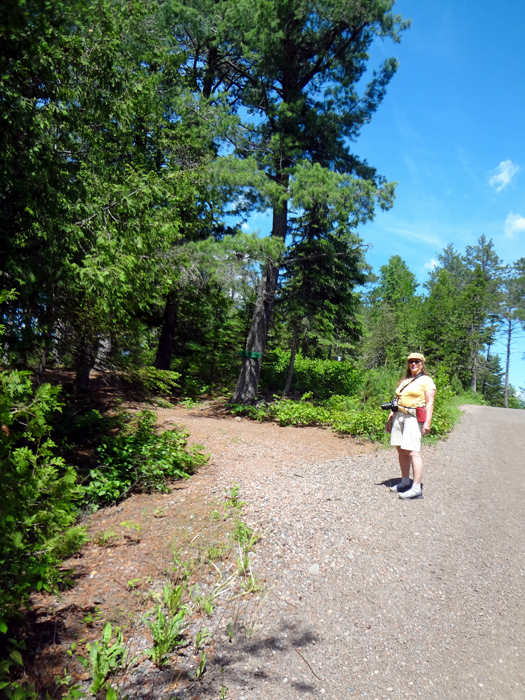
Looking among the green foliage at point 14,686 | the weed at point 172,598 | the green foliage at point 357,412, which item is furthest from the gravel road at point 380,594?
the green foliage at point 357,412

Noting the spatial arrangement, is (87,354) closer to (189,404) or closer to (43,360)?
(43,360)

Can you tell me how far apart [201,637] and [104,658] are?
549mm

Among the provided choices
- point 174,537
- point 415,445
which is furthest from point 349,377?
point 174,537

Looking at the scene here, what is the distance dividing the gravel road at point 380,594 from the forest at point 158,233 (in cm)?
138

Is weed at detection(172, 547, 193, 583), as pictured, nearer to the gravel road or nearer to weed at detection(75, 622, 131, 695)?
the gravel road

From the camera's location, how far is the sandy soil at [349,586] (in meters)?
2.21

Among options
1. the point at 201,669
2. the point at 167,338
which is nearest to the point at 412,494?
the point at 201,669

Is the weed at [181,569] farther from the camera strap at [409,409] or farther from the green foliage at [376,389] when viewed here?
the green foliage at [376,389]

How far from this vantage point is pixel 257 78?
11.3 metres

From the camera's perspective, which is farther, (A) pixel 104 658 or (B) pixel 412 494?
(B) pixel 412 494

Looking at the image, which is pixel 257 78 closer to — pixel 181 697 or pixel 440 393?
pixel 440 393

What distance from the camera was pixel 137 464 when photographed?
524cm

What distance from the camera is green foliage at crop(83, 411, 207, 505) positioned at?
15.3 ft

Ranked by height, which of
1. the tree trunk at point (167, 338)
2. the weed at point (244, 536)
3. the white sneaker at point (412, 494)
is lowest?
the weed at point (244, 536)
